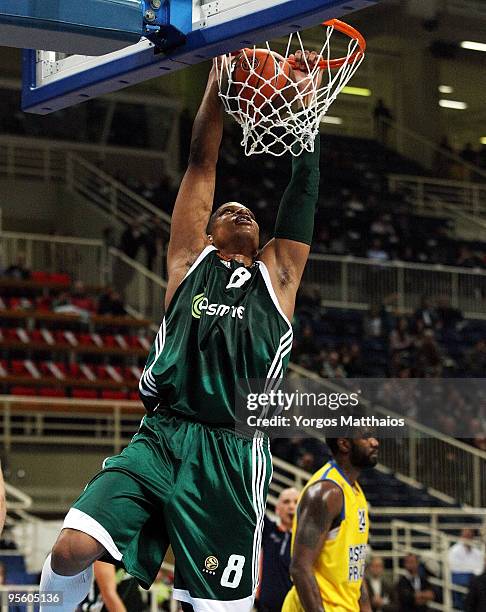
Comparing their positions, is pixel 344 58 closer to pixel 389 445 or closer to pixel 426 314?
pixel 389 445

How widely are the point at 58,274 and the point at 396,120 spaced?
9.52 meters

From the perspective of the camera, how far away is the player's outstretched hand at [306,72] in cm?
522

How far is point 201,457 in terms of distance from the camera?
481 centimetres

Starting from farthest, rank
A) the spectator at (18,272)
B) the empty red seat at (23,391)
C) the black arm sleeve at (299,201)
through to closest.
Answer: the spectator at (18,272)
the empty red seat at (23,391)
the black arm sleeve at (299,201)

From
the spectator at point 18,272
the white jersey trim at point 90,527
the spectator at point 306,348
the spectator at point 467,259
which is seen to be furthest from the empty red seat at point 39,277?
the white jersey trim at point 90,527

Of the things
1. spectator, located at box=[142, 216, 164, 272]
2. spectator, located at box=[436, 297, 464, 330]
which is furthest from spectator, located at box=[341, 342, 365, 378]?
spectator, located at box=[142, 216, 164, 272]

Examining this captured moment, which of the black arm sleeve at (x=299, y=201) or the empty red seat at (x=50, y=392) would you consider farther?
the empty red seat at (x=50, y=392)

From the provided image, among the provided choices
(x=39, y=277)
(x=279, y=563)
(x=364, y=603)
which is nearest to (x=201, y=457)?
(x=364, y=603)

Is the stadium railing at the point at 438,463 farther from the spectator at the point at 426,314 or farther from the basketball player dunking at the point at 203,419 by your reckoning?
the basketball player dunking at the point at 203,419

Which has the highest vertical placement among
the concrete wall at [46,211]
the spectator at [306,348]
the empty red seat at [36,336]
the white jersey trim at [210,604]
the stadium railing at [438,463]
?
the concrete wall at [46,211]

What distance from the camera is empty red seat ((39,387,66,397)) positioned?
1591 centimetres

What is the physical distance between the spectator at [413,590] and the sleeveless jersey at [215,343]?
7.36m

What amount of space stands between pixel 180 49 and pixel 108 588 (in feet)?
12.4

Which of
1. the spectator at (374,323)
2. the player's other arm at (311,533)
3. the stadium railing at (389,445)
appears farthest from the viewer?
the spectator at (374,323)
